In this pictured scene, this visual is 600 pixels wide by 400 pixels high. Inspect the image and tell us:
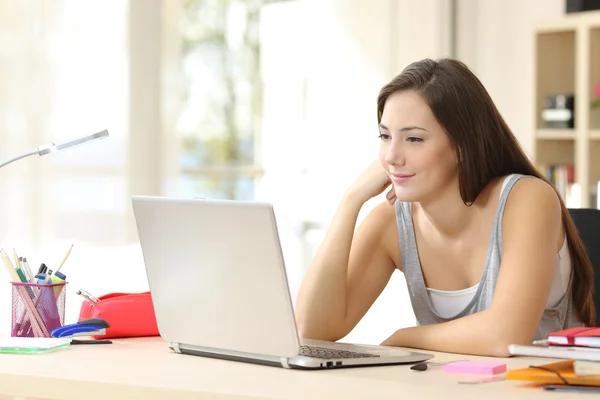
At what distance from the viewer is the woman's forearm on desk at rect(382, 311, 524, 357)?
1.72 metres

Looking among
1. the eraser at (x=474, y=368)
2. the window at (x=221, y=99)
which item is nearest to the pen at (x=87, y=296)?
the eraser at (x=474, y=368)

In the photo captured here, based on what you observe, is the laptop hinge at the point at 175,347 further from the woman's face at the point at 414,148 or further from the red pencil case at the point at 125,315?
the woman's face at the point at 414,148

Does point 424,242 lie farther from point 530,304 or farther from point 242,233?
point 242,233

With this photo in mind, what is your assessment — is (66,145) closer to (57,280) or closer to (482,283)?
(57,280)

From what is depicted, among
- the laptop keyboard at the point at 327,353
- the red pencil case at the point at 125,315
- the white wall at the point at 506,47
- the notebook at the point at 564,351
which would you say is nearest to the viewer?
the notebook at the point at 564,351

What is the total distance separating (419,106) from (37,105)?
1.87 metres

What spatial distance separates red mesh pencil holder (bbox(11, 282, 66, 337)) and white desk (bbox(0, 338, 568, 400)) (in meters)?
0.16

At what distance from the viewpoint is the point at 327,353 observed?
160 centimetres

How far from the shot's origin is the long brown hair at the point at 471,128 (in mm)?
1995

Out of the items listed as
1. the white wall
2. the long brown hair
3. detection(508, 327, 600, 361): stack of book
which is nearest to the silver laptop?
detection(508, 327, 600, 361): stack of book

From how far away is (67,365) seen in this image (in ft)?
4.99

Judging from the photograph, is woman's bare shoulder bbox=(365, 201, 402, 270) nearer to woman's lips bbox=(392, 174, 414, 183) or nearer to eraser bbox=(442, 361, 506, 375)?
woman's lips bbox=(392, 174, 414, 183)

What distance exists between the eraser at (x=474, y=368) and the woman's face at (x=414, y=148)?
55cm

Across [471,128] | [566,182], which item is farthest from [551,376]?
[566,182]
